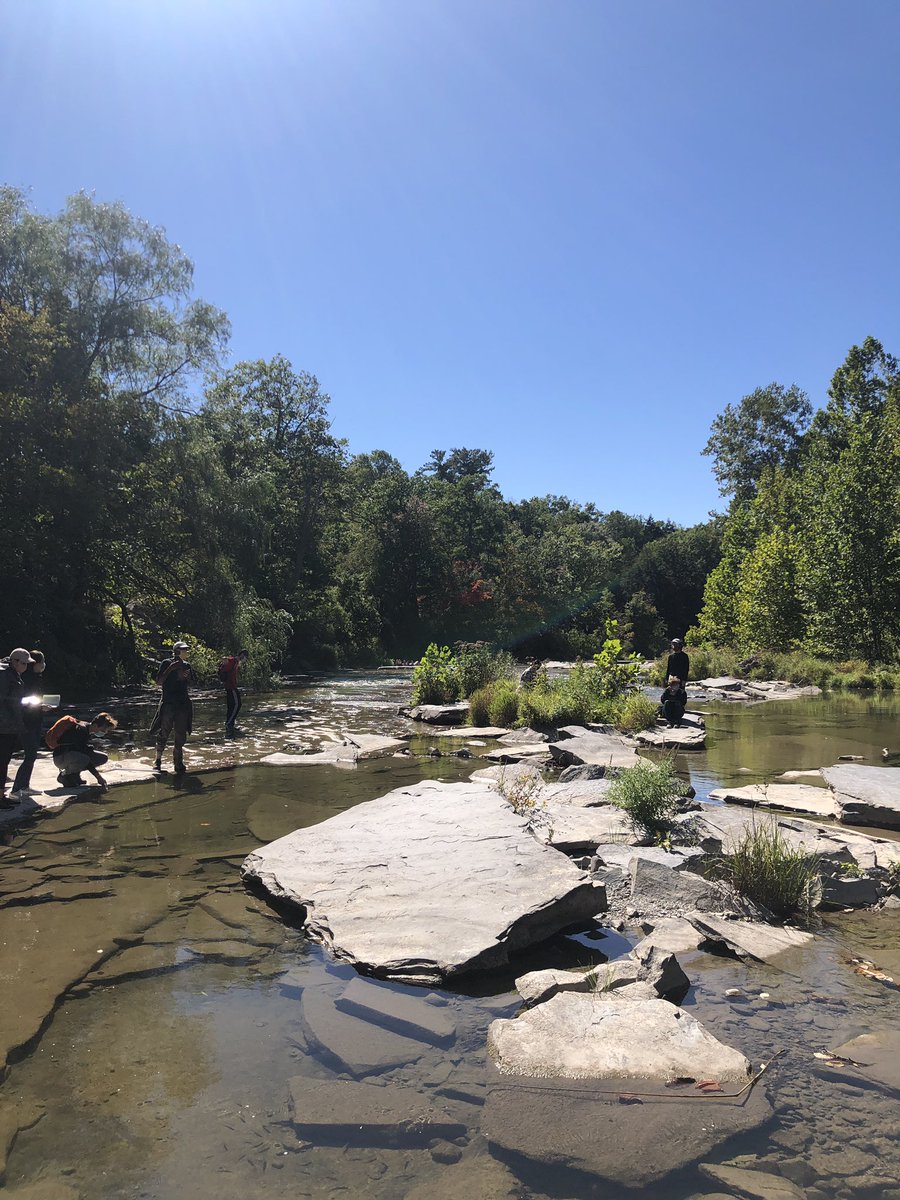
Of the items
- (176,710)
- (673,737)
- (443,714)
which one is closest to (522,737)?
(673,737)

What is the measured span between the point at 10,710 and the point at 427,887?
18.3 feet

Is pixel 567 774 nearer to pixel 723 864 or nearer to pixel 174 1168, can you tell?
pixel 723 864

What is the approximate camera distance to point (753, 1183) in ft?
8.86

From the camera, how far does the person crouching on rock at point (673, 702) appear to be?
14812 millimetres

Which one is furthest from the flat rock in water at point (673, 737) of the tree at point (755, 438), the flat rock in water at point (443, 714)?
the tree at point (755, 438)

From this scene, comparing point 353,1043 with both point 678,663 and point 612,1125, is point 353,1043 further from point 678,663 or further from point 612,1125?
point 678,663

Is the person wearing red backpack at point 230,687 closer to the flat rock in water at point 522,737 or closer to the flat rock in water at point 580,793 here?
the flat rock in water at point 522,737

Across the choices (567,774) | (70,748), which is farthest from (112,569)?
(567,774)

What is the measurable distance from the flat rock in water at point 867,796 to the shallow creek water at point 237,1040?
2457 millimetres

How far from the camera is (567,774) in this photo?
9.64 m

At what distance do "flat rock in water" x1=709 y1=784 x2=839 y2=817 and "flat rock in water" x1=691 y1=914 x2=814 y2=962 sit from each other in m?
3.40

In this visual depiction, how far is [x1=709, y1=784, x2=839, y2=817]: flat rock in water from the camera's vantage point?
26.8 feet

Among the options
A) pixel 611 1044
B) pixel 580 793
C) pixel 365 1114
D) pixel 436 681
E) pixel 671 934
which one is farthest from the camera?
pixel 436 681

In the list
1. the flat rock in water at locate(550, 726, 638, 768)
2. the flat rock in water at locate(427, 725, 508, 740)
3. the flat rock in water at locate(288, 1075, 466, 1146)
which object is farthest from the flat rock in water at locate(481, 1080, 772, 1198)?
the flat rock in water at locate(427, 725, 508, 740)
